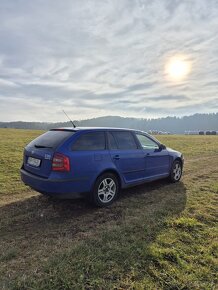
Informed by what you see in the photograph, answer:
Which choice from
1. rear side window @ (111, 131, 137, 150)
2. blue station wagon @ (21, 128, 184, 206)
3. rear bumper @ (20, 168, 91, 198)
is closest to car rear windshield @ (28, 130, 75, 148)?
blue station wagon @ (21, 128, 184, 206)

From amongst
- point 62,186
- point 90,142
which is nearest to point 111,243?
point 62,186

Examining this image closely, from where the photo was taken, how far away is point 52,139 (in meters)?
5.29

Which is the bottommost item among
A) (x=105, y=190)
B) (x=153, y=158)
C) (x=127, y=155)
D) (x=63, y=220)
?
(x=63, y=220)

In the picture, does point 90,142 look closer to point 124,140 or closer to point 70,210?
point 124,140

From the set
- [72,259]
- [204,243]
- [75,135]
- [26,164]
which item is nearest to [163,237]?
[204,243]

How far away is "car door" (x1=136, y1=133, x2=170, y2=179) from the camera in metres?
6.70

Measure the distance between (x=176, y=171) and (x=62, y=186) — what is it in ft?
14.1

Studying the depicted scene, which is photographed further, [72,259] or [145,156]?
[145,156]

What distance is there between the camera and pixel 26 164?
5.64m

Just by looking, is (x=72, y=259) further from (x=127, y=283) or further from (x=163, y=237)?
(x=163, y=237)

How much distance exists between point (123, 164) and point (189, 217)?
1.87 metres

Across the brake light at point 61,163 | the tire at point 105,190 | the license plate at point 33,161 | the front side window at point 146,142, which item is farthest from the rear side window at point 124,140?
the license plate at point 33,161

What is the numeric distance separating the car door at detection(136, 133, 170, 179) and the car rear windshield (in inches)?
87.7

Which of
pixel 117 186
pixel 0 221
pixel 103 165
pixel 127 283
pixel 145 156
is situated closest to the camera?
pixel 127 283
